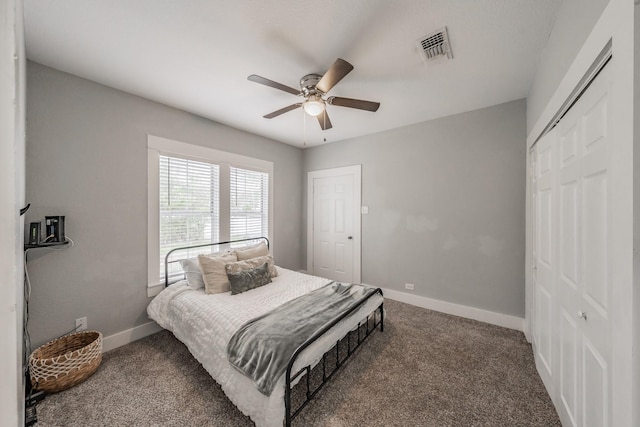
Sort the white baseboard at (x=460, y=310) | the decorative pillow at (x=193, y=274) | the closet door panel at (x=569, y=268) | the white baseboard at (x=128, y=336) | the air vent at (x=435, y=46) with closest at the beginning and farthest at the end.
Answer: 1. the closet door panel at (x=569, y=268)
2. the air vent at (x=435, y=46)
3. the white baseboard at (x=128, y=336)
4. the decorative pillow at (x=193, y=274)
5. the white baseboard at (x=460, y=310)

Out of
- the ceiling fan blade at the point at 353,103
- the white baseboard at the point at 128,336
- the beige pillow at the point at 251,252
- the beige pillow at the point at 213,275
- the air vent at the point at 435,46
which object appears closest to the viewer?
the air vent at the point at 435,46

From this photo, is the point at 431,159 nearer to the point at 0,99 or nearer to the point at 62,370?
the point at 0,99

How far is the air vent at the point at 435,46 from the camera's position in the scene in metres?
1.71

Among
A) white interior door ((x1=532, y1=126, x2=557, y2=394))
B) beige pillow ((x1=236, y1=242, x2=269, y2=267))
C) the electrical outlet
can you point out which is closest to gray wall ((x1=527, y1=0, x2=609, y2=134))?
white interior door ((x1=532, y1=126, x2=557, y2=394))

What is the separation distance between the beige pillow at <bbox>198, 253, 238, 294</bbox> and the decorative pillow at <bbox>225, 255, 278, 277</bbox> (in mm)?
81

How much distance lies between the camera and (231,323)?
1.86m

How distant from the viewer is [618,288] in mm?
831

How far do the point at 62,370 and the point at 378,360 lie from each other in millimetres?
2528

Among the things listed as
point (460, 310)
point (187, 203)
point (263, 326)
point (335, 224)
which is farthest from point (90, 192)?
point (460, 310)

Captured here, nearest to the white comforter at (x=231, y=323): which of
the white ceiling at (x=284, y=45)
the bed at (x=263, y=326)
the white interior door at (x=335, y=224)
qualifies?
the bed at (x=263, y=326)

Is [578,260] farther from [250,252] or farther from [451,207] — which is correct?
[250,252]

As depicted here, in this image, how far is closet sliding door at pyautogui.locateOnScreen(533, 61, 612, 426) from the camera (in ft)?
3.36

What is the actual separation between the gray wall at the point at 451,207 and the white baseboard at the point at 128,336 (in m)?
2.93

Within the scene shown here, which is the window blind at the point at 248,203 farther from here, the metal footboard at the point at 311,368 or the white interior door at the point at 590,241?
the white interior door at the point at 590,241
